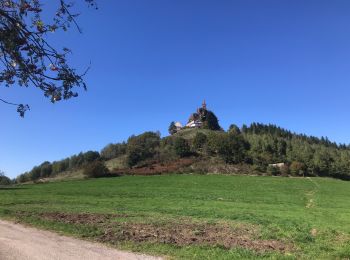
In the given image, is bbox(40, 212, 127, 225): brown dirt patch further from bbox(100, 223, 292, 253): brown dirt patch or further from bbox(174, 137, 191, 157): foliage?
bbox(174, 137, 191, 157): foliage

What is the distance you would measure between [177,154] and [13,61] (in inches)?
4841

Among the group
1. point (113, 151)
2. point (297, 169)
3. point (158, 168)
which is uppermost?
point (113, 151)

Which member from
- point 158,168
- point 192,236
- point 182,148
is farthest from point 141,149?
point 192,236

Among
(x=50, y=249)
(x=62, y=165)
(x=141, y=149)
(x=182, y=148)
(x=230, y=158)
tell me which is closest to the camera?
(x=50, y=249)

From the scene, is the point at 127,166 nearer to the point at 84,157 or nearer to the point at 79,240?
the point at 84,157

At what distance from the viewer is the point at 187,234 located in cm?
1559

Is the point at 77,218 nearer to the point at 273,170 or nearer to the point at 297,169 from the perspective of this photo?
the point at 273,170

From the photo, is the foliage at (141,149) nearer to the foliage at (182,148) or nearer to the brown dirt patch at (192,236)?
the foliage at (182,148)

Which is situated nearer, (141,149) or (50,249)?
(50,249)

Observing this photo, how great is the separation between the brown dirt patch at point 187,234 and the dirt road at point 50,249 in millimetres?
1241

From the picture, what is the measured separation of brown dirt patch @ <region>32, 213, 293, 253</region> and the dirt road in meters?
1.24

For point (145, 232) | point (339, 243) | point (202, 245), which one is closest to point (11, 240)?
point (145, 232)

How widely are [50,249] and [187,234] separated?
524 cm

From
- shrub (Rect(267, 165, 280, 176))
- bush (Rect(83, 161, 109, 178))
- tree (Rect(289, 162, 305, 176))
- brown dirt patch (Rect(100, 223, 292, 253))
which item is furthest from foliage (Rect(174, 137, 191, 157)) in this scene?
brown dirt patch (Rect(100, 223, 292, 253))
